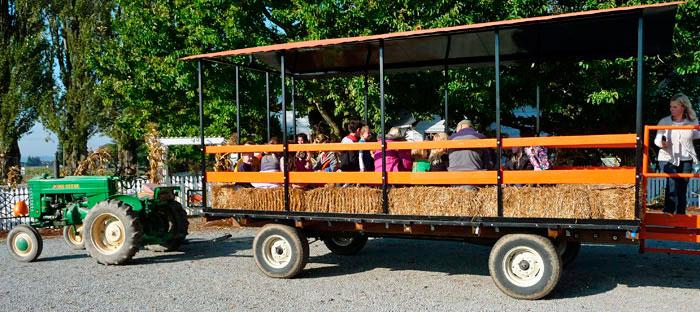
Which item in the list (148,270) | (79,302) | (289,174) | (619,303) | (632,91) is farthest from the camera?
(632,91)

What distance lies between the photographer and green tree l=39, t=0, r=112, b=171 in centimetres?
2380

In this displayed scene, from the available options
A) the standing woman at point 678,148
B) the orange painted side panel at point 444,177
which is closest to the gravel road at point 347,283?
the standing woman at point 678,148

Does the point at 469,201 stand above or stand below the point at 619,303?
above

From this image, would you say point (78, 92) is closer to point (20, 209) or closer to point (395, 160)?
point (20, 209)

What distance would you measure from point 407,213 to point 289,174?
5.17 ft

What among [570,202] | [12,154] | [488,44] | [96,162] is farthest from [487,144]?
[12,154]

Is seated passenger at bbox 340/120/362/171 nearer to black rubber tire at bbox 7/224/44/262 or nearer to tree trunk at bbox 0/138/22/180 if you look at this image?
black rubber tire at bbox 7/224/44/262

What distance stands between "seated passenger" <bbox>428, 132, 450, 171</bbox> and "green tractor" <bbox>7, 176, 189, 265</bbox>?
428cm

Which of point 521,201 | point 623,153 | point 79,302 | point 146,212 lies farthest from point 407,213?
point 623,153

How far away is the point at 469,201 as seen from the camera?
22.3ft

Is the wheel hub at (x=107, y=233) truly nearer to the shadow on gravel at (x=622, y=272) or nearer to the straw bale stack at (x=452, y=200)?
the straw bale stack at (x=452, y=200)

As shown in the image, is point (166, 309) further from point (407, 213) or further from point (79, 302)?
point (407, 213)

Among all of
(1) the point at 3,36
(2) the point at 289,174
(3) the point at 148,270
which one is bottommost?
(3) the point at 148,270

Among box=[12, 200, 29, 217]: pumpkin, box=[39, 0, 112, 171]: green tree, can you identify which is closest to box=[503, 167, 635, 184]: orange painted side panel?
box=[12, 200, 29, 217]: pumpkin
